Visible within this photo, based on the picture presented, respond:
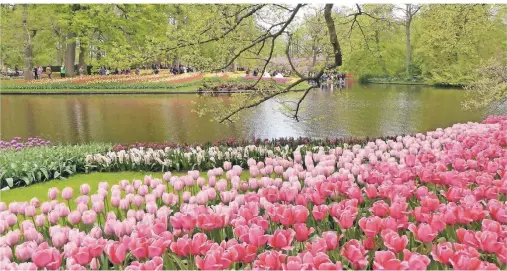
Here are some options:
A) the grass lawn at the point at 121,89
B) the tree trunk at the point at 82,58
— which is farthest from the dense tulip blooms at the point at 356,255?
the tree trunk at the point at 82,58

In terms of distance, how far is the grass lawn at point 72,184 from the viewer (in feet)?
21.0

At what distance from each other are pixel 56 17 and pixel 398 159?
32832 millimetres

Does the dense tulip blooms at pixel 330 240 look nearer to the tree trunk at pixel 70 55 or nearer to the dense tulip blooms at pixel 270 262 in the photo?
the dense tulip blooms at pixel 270 262

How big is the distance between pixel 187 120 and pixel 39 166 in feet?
36.1

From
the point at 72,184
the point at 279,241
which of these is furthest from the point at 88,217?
the point at 72,184

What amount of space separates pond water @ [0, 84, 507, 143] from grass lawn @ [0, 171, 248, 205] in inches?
241

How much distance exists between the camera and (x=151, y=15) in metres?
33.8

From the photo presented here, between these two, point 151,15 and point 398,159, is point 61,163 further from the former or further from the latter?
point 151,15

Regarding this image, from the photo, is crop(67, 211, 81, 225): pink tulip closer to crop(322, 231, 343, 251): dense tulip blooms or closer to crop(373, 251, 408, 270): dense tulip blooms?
crop(322, 231, 343, 251): dense tulip blooms

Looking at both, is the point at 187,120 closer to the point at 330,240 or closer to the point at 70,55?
the point at 330,240

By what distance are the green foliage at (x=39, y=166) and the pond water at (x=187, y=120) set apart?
6004 millimetres

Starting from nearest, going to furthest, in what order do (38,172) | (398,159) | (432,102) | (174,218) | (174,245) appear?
(174,245) → (174,218) → (398,159) → (38,172) → (432,102)

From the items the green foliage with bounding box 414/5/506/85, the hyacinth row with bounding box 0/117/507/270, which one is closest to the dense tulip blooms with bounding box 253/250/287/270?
the hyacinth row with bounding box 0/117/507/270

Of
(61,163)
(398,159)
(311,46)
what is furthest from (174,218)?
(311,46)
